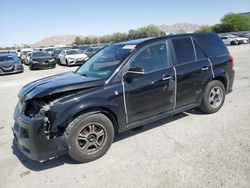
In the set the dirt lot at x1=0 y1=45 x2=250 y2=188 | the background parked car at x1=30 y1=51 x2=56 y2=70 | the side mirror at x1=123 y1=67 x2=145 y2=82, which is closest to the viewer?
the dirt lot at x1=0 y1=45 x2=250 y2=188

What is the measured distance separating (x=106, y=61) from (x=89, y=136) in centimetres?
156

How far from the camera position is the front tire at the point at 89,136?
133 inches

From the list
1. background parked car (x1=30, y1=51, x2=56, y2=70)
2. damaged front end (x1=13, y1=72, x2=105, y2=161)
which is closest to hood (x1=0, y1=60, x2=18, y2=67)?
background parked car (x1=30, y1=51, x2=56, y2=70)

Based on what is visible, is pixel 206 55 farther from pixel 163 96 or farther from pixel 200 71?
pixel 163 96

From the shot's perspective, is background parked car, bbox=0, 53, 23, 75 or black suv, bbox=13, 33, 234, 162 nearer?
black suv, bbox=13, 33, 234, 162

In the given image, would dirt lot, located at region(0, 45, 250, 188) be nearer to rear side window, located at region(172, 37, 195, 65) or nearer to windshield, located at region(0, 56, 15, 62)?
rear side window, located at region(172, 37, 195, 65)

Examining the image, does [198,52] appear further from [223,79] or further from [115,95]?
[115,95]

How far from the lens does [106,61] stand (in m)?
4.45

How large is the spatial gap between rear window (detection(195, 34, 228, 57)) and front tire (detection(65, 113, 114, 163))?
2825 millimetres

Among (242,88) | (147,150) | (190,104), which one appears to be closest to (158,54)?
(190,104)

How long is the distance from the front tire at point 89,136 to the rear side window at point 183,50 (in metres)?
1.96

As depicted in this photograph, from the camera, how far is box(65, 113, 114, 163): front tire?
133 inches

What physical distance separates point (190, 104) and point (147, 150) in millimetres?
1560

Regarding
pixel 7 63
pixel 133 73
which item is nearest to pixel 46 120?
pixel 133 73
